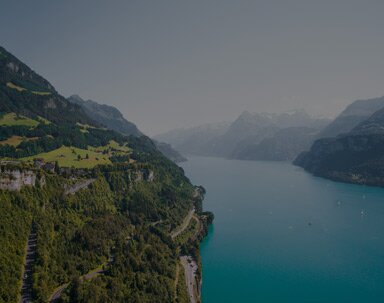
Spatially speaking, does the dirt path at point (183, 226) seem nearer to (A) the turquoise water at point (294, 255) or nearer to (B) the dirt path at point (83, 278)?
(A) the turquoise water at point (294, 255)

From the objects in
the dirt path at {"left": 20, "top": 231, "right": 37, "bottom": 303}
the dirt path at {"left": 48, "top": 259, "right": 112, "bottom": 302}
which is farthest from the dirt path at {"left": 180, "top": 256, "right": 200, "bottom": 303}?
the dirt path at {"left": 20, "top": 231, "right": 37, "bottom": 303}

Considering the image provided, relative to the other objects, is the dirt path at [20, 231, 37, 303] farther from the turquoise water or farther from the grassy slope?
the grassy slope

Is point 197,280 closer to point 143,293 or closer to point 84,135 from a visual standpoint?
point 143,293

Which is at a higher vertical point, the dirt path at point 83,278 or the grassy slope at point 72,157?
the grassy slope at point 72,157

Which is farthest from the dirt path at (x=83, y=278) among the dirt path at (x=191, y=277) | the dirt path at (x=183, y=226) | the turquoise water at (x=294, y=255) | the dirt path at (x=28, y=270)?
the dirt path at (x=183, y=226)

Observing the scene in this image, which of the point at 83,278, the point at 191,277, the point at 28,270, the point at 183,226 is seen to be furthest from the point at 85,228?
the point at 183,226

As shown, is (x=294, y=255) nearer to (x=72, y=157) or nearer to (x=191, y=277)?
(x=191, y=277)

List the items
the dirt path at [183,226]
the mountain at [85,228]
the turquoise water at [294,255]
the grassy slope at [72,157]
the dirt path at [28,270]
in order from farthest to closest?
the grassy slope at [72,157] → the dirt path at [183,226] → the turquoise water at [294,255] → the mountain at [85,228] → the dirt path at [28,270]
